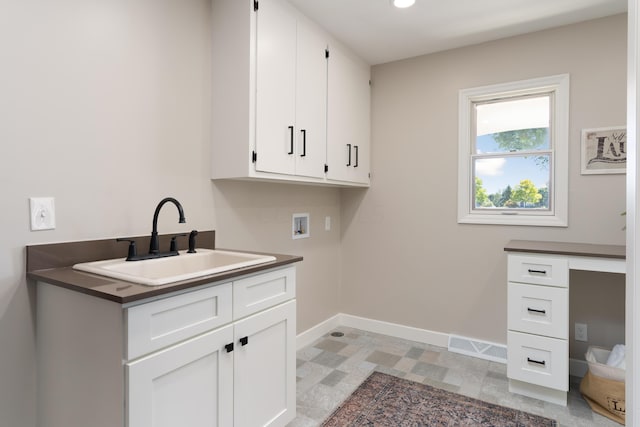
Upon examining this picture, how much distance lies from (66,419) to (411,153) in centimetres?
284

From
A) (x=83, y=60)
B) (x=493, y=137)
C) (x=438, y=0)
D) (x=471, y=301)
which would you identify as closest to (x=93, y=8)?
(x=83, y=60)

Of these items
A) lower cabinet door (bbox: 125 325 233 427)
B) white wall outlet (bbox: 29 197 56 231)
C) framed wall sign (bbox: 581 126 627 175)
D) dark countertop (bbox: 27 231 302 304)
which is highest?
framed wall sign (bbox: 581 126 627 175)

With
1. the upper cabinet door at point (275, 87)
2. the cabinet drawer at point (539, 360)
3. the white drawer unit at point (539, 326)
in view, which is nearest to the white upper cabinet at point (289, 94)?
the upper cabinet door at point (275, 87)

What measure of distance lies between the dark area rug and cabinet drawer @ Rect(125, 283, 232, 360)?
1.02 m

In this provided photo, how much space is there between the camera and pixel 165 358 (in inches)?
46.8

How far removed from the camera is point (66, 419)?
1275 millimetres

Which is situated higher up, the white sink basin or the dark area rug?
the white sink basin

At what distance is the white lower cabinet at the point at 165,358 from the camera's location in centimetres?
110

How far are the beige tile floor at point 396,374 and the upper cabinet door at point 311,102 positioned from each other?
141 centimetres

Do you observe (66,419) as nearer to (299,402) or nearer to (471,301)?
(299,402)

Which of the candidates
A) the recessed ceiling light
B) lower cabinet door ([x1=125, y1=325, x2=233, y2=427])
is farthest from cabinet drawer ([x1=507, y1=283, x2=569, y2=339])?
the recessed ceiling light

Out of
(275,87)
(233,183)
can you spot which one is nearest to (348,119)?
(275,87)

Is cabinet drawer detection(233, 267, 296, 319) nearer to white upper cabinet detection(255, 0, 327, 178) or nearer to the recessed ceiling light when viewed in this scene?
white upper cabinet detection(255, 0, 327, 178)

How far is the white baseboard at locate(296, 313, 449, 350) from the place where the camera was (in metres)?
2.95
